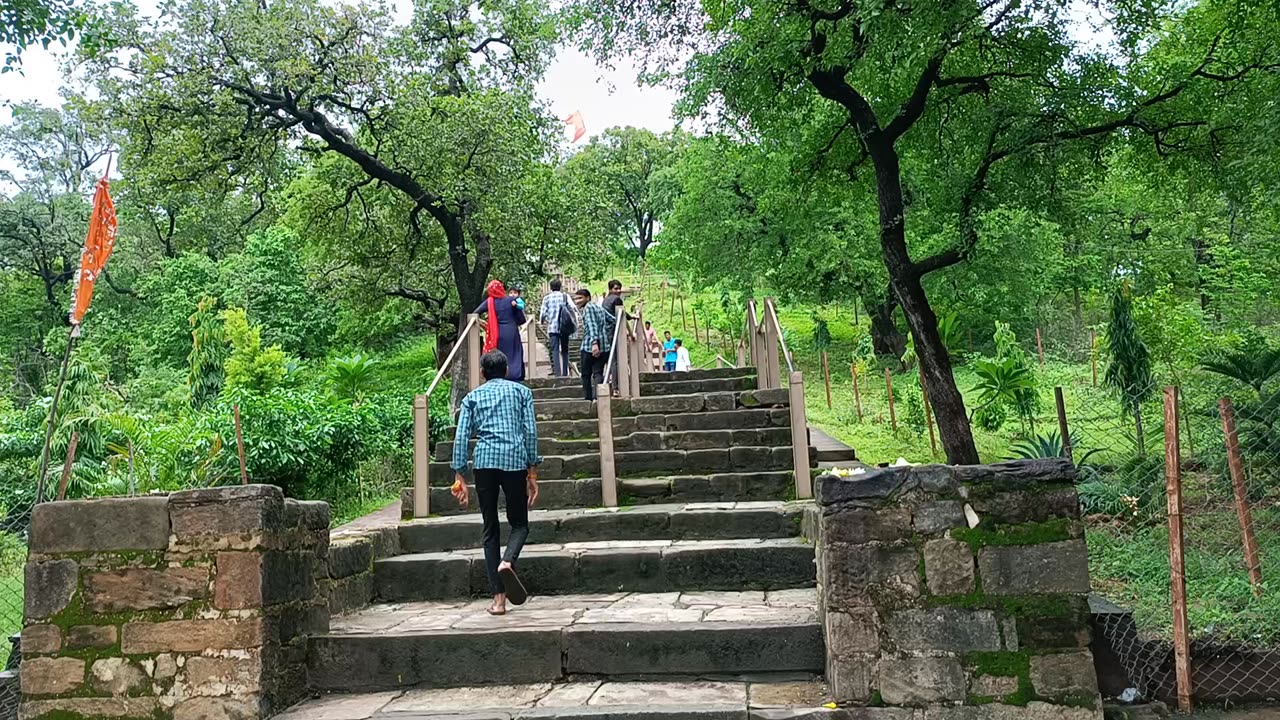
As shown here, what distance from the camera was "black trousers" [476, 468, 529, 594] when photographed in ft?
17.3

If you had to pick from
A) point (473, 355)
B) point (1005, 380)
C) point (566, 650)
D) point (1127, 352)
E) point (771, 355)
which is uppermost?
point (473, 355)

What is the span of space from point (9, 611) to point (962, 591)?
8.54 m

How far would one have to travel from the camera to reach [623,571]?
5844 mm

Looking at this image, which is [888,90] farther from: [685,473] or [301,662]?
[301,662]

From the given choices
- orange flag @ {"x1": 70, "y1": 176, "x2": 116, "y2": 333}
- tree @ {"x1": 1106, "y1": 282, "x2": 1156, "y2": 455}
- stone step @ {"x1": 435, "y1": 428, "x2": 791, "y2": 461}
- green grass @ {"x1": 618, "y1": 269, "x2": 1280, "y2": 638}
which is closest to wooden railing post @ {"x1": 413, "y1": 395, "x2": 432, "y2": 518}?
stone step @ {"x1": 435, "y1": 428, "x2": 791, "y2": 461}

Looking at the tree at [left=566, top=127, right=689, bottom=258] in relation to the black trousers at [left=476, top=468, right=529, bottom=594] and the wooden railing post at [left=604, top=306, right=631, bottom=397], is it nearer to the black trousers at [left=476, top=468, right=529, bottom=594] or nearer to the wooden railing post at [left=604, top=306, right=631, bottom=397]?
the wooden railing post at [left=604, top=306, right=631, bottom=397]

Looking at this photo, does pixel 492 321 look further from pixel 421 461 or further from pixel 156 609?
pixel 156 609

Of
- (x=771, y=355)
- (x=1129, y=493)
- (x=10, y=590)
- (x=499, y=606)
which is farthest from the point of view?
(x=771, y=355)

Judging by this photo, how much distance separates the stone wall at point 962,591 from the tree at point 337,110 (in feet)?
38.1

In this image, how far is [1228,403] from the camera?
15.6 ft

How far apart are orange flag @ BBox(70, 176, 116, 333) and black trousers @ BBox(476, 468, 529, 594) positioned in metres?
2.67

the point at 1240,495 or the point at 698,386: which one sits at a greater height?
the point at 698,386

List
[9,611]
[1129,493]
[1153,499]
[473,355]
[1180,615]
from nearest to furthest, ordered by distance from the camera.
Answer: [1180,615] → [1153,499] → [1129,493] → [9,611] → [473,355]

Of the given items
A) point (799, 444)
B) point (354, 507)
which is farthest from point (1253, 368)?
point (354, 507)
